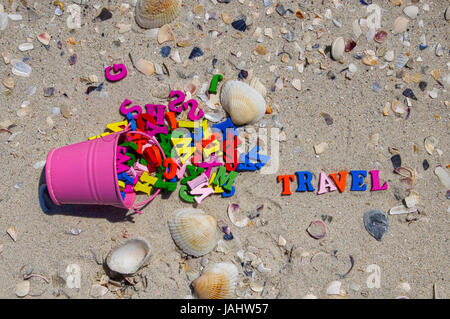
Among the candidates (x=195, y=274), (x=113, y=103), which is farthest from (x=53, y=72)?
(x=195, y=274)

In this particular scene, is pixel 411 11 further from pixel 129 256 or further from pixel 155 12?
pixel 129 256

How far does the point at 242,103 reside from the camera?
204 centimetres

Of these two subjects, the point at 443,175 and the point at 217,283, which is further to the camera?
the point at 443,175

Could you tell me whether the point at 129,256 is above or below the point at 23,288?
above

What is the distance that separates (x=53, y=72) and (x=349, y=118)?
1.55 metres

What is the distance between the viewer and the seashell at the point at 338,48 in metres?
2.16

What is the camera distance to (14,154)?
202 cm

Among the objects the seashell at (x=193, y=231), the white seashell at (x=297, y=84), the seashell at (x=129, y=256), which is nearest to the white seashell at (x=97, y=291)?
the seashell at (x=129, y=256)

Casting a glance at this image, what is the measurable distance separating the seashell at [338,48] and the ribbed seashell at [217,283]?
122 cm

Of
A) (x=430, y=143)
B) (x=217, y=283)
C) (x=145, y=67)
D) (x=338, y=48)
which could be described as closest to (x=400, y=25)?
(x=338, y=48)

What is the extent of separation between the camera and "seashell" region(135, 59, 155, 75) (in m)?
2.10

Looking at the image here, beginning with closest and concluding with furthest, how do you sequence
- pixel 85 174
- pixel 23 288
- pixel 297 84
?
pixel 85 174 → pixel 23 288 → pixel 297 84

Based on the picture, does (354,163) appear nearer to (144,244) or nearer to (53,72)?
(144,244)

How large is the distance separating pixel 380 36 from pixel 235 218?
1250 mm
